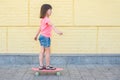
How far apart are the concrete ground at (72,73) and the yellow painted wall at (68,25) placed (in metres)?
0.59

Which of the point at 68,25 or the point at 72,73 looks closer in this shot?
the point at 72,73

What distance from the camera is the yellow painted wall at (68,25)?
1091 centimetres

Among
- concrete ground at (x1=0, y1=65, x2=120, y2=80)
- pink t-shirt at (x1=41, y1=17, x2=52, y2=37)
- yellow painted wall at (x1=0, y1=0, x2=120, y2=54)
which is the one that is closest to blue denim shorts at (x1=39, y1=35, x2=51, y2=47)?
pink t-shirt at (x1=41, y1=17, x2=52, y2=37)

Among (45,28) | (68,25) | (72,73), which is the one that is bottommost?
(72,73)

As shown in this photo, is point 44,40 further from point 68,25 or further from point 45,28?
point 68,25

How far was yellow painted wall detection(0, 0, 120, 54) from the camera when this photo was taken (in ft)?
35.8

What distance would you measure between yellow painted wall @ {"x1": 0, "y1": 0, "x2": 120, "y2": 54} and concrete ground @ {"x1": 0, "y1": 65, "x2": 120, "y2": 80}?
1.94 feet

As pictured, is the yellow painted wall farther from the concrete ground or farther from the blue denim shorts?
the blue denim shorts

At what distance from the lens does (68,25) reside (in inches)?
431

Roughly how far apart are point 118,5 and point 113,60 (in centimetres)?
158

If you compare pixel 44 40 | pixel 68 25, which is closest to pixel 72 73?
pixel 44 40

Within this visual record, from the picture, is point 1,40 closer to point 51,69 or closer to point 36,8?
point 36,8

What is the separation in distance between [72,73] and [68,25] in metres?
1.75

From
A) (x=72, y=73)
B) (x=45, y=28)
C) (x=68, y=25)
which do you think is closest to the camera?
(x=45, y=28)
